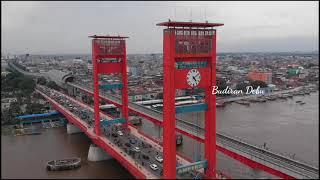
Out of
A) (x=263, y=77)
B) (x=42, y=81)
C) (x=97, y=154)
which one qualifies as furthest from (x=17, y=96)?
(x=263, y=77)

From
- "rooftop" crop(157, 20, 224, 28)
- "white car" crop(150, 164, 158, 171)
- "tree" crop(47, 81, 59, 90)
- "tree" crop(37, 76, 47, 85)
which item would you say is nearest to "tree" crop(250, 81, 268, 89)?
"tree" crop(47, 81, 59, 90)

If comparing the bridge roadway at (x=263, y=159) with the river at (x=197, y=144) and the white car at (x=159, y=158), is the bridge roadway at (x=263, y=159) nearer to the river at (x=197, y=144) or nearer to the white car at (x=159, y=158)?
the river at (x=197, y=144)

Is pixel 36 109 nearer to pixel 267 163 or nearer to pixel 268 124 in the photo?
pixel 268 124

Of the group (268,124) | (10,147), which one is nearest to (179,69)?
(10,147)

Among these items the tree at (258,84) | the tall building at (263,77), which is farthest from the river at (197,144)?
the tall building at (263,77)

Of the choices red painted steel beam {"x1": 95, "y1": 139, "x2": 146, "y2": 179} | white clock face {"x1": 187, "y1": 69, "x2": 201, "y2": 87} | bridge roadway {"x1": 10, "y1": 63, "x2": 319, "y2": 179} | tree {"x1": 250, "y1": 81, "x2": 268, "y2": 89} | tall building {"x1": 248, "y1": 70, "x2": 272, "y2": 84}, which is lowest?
red painted steel beam {"x1": 95, "y1": 139, "x2": 146, "y2": 179}

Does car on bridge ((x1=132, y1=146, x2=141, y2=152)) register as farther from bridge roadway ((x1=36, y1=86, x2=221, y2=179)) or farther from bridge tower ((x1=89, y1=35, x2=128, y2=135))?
bridge tower ((x1=89, y1=35, x2=128, y2=135))
